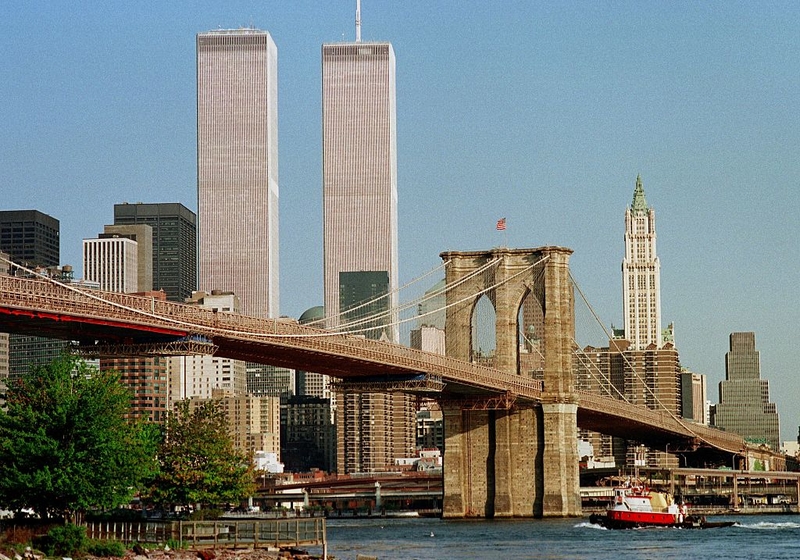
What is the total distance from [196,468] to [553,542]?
18.1 meters

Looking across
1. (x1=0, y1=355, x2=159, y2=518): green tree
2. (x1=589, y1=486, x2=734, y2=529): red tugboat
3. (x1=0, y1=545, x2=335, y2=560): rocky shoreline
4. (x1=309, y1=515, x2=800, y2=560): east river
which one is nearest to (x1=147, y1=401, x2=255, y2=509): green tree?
(x1=309, y1=515, x2=800, y2=560): east river

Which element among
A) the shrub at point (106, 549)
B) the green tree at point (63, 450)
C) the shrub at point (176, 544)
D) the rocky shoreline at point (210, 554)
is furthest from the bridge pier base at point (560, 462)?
the shrub at point (106, 549)

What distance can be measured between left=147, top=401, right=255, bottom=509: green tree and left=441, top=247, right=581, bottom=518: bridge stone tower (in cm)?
3106

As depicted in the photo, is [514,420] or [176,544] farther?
[514,420]

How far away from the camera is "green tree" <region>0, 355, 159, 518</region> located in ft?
199

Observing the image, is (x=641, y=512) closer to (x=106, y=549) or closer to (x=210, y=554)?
(x=210, y=554)

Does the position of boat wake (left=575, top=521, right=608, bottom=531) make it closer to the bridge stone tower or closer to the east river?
the east river

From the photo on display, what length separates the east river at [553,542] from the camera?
7438cm

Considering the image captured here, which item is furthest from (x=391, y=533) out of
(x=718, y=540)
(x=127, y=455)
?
(x=127, y=455)

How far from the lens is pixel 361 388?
97.9 metres

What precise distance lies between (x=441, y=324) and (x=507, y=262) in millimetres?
9163

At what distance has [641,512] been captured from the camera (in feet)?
323

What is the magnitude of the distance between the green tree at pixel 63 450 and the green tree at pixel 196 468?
1113 cm

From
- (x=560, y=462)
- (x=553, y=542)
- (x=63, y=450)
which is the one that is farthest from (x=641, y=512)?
(x=63, y=450)
